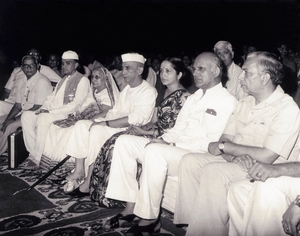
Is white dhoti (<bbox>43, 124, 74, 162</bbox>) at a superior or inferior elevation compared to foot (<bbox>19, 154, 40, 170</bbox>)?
superior

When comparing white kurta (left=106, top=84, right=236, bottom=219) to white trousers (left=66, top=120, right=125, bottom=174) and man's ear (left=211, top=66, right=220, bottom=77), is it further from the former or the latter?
white trousers (left=66, top=120, right=125, bottom=174)

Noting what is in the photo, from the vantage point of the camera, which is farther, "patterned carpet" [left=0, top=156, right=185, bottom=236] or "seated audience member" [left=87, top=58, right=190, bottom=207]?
"seated audience member" [left=87, top=58, right=190, bottom=207]

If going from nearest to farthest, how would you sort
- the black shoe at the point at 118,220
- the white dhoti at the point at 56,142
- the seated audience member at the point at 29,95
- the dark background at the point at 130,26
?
1. the black shoe at the point at 118,220
2. the white dhoti at the point at 56,142
3. the seated audience member at the point at 29,95
4. the dark background at the point at 130,26

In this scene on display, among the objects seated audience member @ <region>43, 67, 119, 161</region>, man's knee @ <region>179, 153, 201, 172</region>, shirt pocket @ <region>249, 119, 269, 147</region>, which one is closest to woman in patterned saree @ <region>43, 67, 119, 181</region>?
seated audience member @ <region>43, 67, 119, 161</region>

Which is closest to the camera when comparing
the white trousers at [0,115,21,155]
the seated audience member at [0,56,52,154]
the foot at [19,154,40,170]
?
the foot at [19,154,40,170]

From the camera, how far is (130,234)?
2.66m

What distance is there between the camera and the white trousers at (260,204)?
6.72 ft

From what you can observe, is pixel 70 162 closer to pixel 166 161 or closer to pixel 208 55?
pixel 166 161

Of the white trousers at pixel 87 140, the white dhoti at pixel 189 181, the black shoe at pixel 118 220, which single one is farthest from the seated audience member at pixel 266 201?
the white trousers at pixel 87 140

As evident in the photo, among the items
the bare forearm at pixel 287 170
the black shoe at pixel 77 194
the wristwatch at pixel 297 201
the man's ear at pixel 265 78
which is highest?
the man's ear at pixel 265 78

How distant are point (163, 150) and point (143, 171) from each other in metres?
0.24

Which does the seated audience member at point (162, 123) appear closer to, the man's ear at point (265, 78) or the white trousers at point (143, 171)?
the white trousers at point (143, 171)

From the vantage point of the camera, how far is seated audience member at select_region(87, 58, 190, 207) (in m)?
3.36

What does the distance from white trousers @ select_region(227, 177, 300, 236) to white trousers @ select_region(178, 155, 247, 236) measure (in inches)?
3.0
